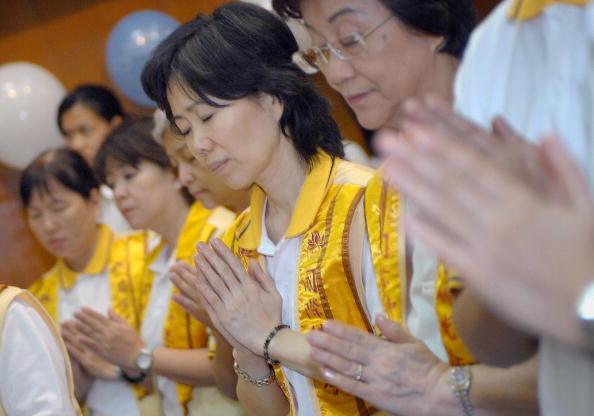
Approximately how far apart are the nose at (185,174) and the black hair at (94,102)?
1.23 m

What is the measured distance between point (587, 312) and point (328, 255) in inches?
35.7

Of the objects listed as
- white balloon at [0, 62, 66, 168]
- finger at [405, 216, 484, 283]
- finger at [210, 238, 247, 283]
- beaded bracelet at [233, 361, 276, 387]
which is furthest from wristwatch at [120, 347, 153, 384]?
finger at [405, 216, 484, 283]

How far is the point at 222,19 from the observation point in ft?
5.90

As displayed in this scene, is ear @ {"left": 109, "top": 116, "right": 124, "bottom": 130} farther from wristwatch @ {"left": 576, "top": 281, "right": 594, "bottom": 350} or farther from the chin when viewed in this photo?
wristwatch @ {"left": 576, "top": 281, "right": 594, "bottom": 350}

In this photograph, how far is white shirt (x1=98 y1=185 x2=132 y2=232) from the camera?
3.55 metres

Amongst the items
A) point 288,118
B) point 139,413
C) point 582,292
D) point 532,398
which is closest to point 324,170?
point 288,118

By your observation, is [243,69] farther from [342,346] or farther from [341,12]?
[342,346]

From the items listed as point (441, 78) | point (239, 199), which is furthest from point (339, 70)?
point (239, 199)

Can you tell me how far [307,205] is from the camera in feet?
5.67

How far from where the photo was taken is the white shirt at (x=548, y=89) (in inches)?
35.3

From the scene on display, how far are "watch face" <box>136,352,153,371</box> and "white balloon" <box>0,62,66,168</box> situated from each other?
1.55 metres

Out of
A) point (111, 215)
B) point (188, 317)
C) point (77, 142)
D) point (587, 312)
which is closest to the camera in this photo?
point (587, 312)

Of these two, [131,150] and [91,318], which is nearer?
[91,318]

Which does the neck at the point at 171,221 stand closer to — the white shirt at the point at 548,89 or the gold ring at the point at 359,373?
the gold ring at the point at 359,373
